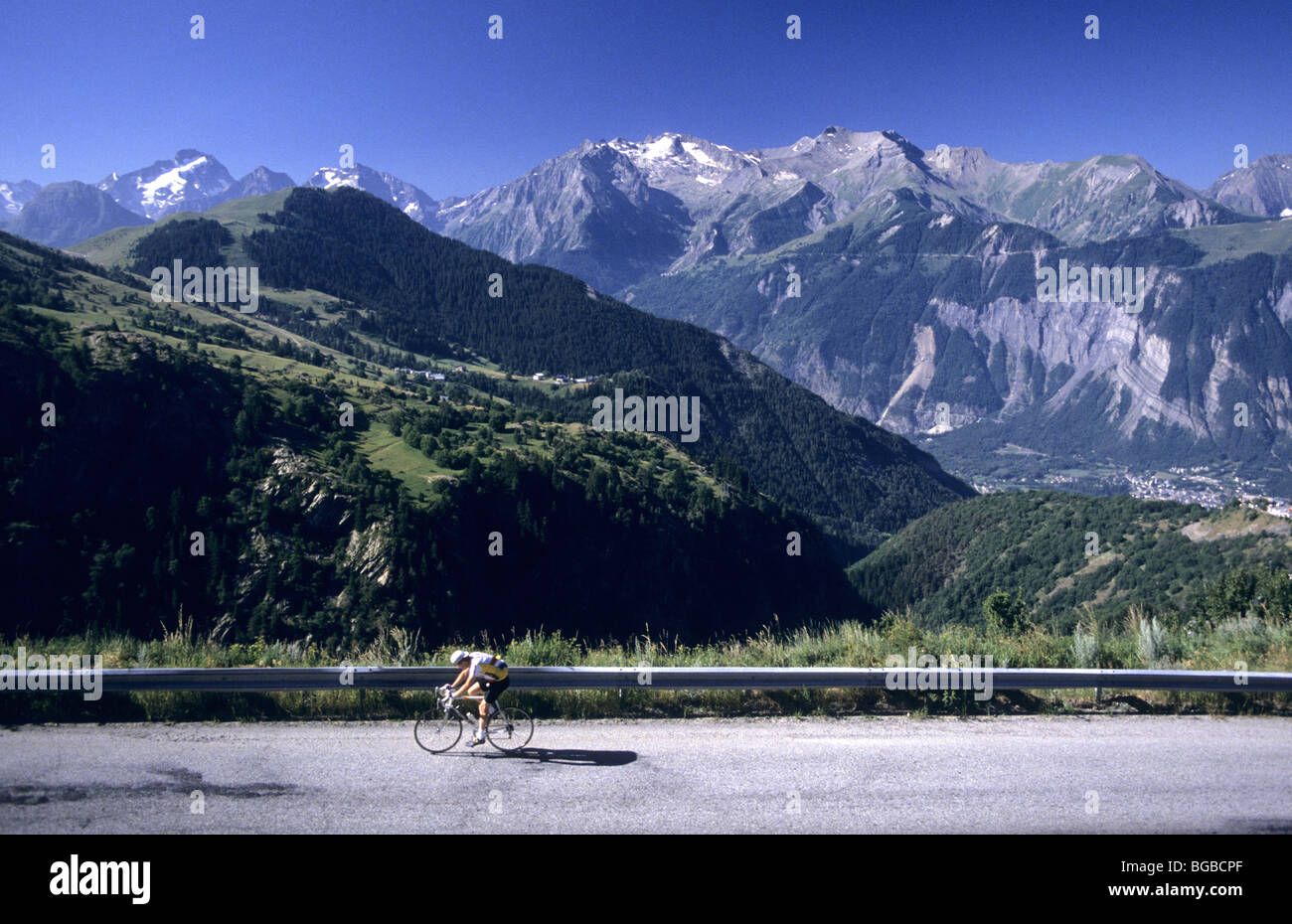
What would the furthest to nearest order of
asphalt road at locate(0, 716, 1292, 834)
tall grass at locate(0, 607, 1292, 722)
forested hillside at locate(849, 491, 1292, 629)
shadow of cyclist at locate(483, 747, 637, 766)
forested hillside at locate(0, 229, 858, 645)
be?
forested hillside at locate(849, 491, 1292, 629), forested hillside at locate(0, 229, 858, 645), tall grass at locate(0, 607, 1292, 722), shadow of cyclist at locate(483, 747, 637, 766), asphalt road at locate(0, 716, 1292, 834)

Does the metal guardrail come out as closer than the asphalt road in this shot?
No

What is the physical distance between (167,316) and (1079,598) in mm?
138891

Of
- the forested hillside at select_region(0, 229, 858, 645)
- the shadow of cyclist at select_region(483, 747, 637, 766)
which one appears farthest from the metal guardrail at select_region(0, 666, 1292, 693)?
the forested hillside at select_region(0, 229, 858, 645)

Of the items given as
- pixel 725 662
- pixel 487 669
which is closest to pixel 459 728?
pixel 487 669

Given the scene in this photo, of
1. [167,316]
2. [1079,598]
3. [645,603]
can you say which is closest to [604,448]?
[645,603]

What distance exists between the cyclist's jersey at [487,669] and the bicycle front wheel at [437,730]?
730 mm

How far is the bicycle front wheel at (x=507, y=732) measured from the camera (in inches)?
408

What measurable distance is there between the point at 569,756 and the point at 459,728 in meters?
1.76

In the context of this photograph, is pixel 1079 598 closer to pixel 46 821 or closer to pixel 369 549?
pixel 369 549

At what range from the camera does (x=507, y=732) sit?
10500mm

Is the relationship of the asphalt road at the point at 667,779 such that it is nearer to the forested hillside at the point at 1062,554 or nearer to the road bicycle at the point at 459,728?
the road bicycle at the point at 459,728

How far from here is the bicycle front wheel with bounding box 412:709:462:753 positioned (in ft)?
33.8

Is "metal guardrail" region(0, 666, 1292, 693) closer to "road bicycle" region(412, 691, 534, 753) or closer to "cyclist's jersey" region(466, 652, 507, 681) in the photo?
"road bicycle" region(412, 691, 534, 753)

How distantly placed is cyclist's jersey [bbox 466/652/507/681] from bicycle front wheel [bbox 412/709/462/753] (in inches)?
28.8
